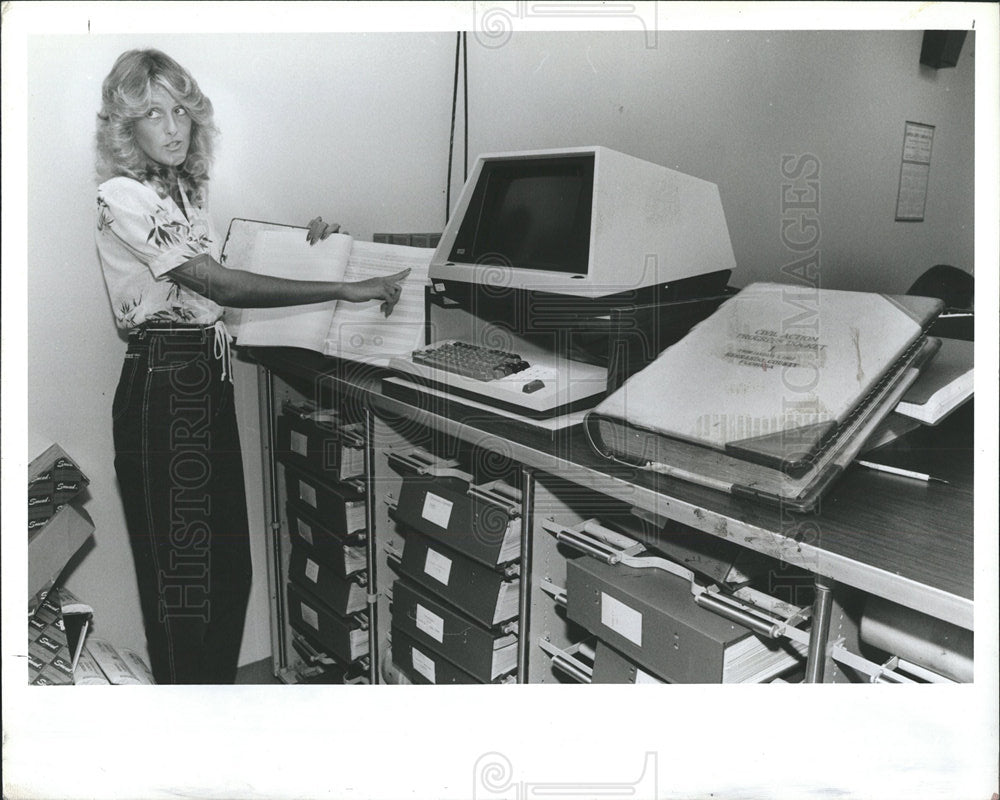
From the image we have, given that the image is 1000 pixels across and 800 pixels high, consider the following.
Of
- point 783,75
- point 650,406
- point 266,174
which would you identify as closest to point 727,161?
point 783,75

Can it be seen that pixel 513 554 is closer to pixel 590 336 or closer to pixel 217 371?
pixel 590 336

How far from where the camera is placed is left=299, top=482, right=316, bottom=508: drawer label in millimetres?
1754

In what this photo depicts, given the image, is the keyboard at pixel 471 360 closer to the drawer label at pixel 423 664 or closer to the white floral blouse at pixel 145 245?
the white floral blouse at pixel 145 245

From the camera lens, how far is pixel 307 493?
1769 mm

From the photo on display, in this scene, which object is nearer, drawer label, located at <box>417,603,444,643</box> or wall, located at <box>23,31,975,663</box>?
wall, located at <box>23,31,975,663</box>

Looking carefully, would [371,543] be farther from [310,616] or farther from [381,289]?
[381,289]

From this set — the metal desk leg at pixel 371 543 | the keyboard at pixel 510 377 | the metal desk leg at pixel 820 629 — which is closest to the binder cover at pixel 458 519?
the metal desk leg at pixel 371 543

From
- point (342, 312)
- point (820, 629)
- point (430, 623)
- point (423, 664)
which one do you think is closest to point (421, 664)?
point (423, 664)

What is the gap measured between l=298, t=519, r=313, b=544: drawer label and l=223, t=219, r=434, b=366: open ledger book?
474 mm

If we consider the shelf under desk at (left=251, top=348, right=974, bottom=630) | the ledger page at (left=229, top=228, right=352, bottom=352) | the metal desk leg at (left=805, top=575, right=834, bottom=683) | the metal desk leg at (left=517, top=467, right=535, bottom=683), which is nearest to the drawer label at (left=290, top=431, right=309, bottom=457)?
the ledger page at (left=229, top=228, right=352, bottom=352)

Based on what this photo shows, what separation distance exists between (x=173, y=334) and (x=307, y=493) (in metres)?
0.50

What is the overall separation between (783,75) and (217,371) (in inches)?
49.6

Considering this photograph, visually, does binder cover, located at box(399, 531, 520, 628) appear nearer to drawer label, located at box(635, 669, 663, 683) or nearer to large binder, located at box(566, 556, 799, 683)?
large binder, located at box(566, 556, 799, 683)

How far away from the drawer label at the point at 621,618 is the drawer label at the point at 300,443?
2.77 feet
